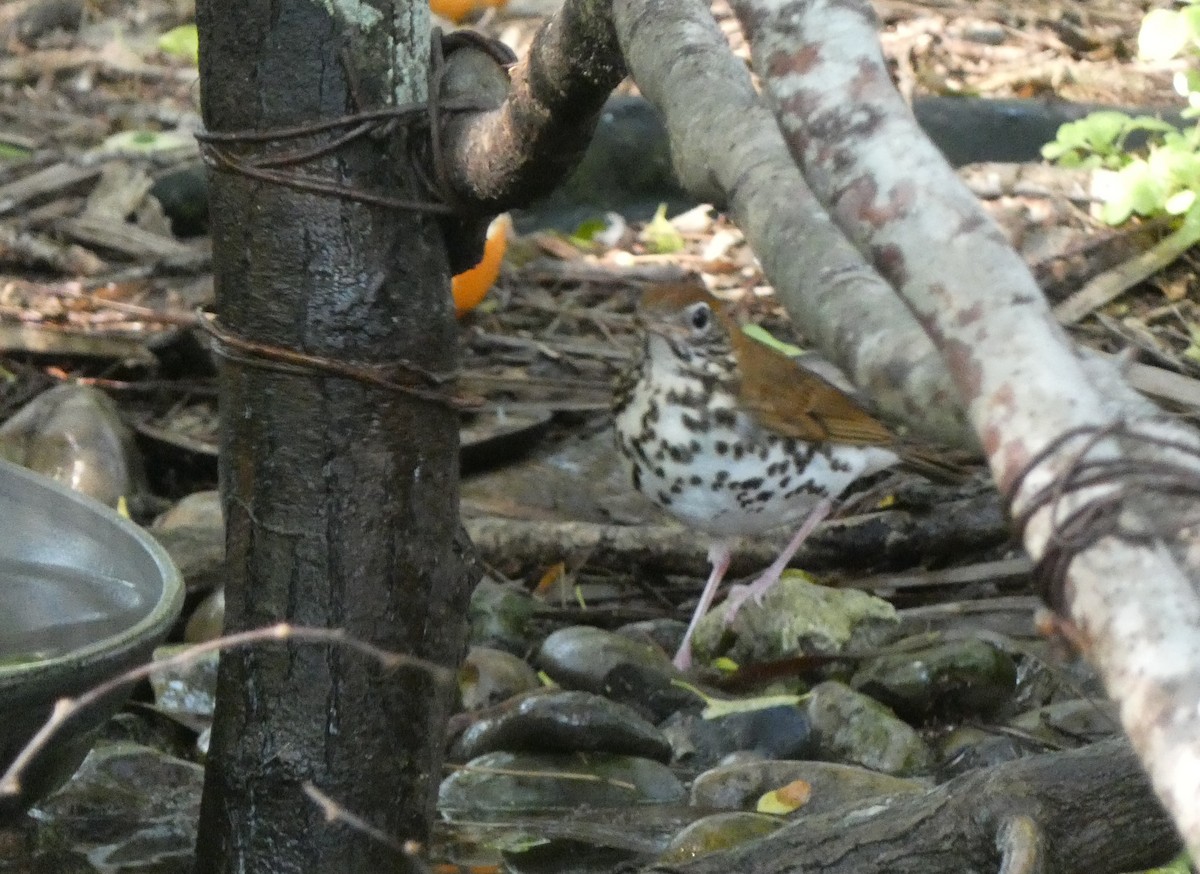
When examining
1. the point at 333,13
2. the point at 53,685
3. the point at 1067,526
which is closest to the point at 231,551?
the point at 53,685

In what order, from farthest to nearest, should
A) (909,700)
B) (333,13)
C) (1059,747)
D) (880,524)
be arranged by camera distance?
(880,524), (909,700), (1059,747), (333,13)

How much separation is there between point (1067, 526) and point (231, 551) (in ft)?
4.86

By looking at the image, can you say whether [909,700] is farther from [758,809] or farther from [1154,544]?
[1154,544]

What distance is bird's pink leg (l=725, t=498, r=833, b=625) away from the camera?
13.2ft

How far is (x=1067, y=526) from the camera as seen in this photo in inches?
38.7

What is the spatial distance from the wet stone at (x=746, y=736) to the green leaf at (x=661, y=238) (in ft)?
10.5

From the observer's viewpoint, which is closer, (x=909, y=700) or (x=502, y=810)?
(x=502, y=810)

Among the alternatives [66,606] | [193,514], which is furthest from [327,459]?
[193,514]

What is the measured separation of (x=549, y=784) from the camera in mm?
3115

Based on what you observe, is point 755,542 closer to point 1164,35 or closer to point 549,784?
point 549,784

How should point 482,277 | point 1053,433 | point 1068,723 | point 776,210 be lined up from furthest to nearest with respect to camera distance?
1. point 482,277
2. point 1068,723
3. point 776,210
4. point 1053,433

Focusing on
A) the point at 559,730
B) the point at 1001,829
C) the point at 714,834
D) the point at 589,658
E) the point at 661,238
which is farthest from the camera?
the point at 661,238

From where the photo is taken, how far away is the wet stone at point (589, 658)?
11.8 ft

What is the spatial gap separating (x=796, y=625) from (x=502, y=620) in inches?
26.1
